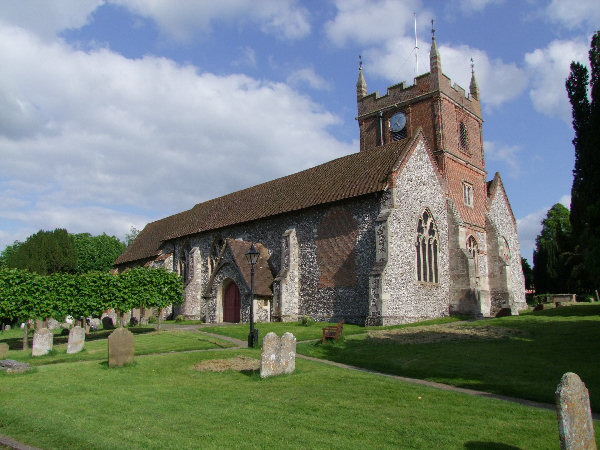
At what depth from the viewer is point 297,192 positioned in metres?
30.1

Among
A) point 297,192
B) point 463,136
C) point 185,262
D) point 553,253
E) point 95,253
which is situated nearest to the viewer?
point 297,192

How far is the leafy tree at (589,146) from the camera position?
13758 mm

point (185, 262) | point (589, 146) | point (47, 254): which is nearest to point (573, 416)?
point (589, 146)

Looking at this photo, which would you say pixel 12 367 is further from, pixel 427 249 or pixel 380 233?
pixel 427 249

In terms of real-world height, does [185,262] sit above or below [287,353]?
above

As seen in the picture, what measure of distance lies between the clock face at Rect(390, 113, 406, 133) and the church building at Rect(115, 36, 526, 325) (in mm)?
74

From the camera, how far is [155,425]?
323 inches

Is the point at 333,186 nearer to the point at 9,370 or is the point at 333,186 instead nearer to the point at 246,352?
the point at 246,352

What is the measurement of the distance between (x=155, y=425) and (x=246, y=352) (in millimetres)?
8414

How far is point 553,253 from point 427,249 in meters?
33.1

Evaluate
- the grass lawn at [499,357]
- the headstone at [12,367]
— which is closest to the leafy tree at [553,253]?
the grass lawn at [499,357]

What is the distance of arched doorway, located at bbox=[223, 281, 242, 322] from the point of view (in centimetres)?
2961

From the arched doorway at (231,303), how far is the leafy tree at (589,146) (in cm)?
1946

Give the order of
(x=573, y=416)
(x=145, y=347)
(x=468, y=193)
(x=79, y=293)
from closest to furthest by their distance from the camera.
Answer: (x=573, y=416) < (x=145, y=347) < (x=79, y=293) < (x=468, y=193)
